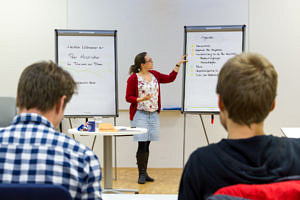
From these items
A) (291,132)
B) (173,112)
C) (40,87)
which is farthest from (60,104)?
(173,112)

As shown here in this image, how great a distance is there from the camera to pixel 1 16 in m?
5.41

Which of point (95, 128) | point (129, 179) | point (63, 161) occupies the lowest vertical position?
point (129, 179)

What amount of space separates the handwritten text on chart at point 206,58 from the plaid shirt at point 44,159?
3.22 meters

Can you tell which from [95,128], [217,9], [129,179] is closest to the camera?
[95,128]

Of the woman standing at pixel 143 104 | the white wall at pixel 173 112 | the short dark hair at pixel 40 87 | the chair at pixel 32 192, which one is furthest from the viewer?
the white wall at pixel 173 112

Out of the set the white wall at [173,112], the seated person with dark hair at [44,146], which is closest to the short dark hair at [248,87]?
the seated person with dark hair at [44,146]

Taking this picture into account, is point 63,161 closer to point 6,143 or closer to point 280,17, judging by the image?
point 6,143

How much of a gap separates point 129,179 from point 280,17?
318 cm

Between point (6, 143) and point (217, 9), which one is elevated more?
point (217, 9)

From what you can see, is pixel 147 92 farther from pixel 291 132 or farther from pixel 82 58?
pixel 291 132

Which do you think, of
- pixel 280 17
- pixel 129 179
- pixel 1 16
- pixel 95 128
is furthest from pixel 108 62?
pixel 280 17

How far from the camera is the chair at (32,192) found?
0.93 meters

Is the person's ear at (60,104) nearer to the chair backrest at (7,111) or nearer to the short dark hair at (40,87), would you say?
the short dark hair at (40,87)

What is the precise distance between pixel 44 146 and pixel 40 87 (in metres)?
0.19
